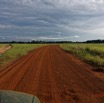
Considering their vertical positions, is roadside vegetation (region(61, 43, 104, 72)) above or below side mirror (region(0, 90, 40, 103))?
below

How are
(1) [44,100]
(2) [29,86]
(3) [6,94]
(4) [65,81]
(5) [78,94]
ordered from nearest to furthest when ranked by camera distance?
(3) [6,94] → (1) [44,100] → (5) [78,94] → (2) [29,86] → (4) [65,81]

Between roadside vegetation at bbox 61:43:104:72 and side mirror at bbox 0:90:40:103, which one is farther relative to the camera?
roadside vegetation at bbox 61:43:104:72

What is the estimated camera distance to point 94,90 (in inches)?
380

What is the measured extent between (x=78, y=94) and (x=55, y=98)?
1.11 m

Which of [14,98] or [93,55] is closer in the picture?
[14,98]

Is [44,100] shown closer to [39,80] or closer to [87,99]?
[87,99]

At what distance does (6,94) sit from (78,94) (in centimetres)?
538

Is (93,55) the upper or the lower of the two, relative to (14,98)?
lower

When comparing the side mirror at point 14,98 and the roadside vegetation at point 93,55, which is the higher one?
the side mirror at point 14,98

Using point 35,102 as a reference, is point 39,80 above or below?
below

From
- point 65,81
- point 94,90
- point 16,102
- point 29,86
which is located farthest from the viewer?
point 65,81

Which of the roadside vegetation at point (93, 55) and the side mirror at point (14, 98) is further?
the roadside vegetation at point (93, 55)

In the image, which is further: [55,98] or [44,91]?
[44,91]

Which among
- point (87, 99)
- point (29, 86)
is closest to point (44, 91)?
point (29, 86)
